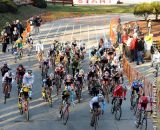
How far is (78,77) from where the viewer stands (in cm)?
2388

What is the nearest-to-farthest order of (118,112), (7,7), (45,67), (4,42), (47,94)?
(118,112), (47,94), (45,67), (4,42), (7,7)

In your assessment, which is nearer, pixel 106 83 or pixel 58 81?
pixel 106 83

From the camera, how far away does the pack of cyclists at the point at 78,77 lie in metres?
21.3

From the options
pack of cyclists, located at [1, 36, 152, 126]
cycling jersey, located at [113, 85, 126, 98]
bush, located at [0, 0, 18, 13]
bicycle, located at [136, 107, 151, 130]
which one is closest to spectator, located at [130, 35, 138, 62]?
pack of cyclists, located at [1, 36, 152, 126]

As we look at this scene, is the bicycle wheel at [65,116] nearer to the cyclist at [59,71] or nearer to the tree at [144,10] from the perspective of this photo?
the cyclist at [59,71]

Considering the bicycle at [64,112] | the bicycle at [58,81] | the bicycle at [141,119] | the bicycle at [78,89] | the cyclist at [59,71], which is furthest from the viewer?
the bicycle at [58,81]

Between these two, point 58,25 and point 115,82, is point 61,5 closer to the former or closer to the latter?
point 58,25

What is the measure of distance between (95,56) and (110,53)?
3.35ft

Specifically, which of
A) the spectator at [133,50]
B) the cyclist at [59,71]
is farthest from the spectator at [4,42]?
the cyclist at [59,71]

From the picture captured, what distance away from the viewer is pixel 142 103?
64.0ft

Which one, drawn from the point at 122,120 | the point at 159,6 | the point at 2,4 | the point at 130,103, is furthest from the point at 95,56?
the point at 2,4

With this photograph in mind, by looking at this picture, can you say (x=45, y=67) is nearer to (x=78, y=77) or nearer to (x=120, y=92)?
(x=78, y=77)

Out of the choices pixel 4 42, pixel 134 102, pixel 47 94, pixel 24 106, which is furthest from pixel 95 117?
pixel 4 42

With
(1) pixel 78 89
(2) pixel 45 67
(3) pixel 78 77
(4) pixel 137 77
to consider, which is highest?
(3) pixel 78 77
